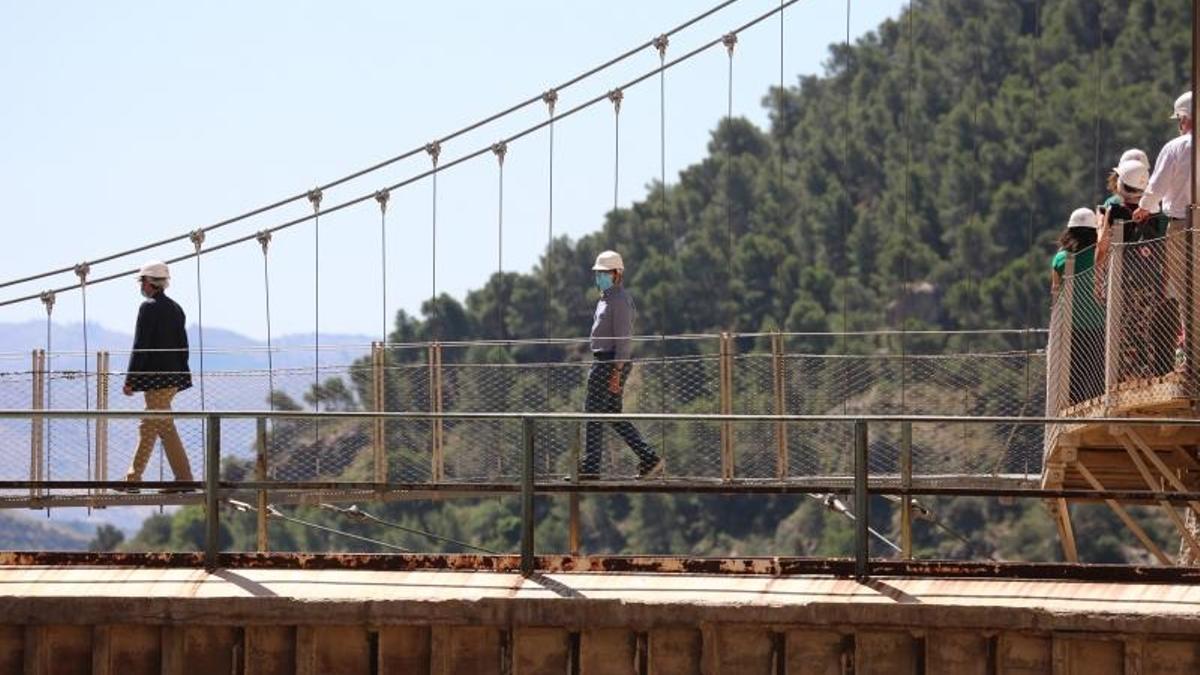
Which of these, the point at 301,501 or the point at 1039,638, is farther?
the point at 301,501

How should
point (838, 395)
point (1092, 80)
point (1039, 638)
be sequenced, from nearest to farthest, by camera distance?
1. point (1039, 638)
2. point (838, 395)
3. point (1092, 80)

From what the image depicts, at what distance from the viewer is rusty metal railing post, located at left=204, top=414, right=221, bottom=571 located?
57.6ft

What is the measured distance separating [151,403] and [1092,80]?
84111mm

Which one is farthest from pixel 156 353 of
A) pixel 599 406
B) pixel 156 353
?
pixel 599 406

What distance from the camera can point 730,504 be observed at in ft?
319

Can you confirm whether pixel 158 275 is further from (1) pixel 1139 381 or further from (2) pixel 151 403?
(1) pixel 1139 381

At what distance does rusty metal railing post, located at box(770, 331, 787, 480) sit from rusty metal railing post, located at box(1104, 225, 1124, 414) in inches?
148

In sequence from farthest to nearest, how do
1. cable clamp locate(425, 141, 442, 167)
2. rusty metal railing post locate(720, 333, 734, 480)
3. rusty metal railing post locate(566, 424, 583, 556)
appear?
cable clamp locate(425, 141, 442, 167)
rusty metal railing post locate(720, 333, 734, 480)
rusty metal railing post locate(566, 424, 583, 556)

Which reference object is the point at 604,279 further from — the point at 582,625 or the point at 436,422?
the point at 582,625

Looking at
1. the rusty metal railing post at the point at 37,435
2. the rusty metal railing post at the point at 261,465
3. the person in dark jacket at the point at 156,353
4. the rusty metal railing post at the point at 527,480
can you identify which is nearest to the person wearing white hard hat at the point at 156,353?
the person in dark jacket at the point at 156,353

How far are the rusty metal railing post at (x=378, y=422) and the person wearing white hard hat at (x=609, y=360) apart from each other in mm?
1586

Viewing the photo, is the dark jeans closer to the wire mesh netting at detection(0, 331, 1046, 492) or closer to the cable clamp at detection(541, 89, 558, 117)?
the wire mesh netting at detection(0, 331, 1046, 492)

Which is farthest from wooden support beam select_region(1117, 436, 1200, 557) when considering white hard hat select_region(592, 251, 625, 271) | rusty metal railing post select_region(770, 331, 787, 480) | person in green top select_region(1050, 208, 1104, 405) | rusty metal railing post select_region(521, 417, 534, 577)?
rusty metal railing post select_region(521, 417, 534, 577)

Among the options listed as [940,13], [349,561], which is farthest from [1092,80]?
[349,561]
